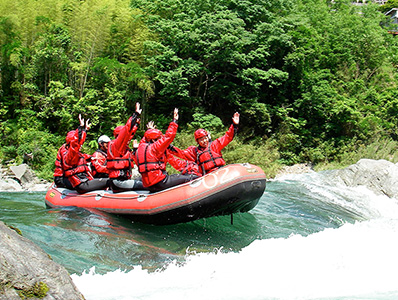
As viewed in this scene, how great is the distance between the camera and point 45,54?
1259 centimetres

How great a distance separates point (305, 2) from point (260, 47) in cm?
1010

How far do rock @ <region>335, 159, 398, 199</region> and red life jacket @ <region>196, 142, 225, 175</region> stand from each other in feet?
17.6

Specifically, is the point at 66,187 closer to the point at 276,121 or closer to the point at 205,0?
the point at 205,0

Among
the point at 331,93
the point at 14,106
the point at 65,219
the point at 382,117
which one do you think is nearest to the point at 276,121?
the point at 331,93

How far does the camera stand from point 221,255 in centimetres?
462

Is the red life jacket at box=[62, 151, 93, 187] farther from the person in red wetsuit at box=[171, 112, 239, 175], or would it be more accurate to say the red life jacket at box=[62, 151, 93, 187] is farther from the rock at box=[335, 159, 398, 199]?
the rock at box=[335, 159, 398, 199]

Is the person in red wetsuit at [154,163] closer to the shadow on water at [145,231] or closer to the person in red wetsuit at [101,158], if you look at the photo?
the shadow on water at [145,231]

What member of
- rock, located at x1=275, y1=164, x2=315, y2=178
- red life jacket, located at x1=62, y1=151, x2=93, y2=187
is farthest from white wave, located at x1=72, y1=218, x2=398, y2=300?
rock, located at x1=275, y1=164, x2=315, y2=178

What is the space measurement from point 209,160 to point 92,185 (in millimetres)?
2007

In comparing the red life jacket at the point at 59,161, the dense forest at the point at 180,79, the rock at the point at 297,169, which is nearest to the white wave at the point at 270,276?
the red life jacket at the point at 59,161

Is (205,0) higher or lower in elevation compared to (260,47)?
higher

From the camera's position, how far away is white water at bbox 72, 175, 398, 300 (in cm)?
355

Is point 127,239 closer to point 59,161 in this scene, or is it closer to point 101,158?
point 101,158

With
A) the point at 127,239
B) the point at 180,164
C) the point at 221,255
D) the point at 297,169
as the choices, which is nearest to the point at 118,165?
the point at 180,164
